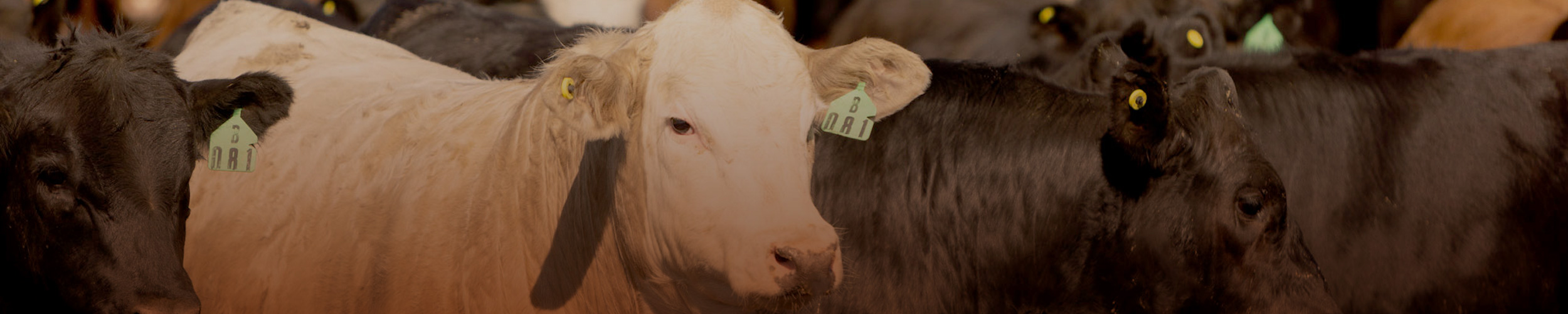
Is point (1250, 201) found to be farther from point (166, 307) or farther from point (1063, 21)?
point (1063, 21)

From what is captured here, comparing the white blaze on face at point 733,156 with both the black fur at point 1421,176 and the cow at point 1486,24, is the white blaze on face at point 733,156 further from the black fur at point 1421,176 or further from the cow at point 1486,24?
the cow at point 1486,24

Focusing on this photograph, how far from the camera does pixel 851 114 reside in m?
2.45

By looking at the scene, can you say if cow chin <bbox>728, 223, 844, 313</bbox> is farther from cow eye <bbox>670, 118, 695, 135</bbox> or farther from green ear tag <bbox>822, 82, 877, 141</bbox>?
green ear tag <bbox>822, 82, 877, 141</bbox>

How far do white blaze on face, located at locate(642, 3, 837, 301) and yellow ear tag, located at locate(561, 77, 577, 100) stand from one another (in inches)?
5.3

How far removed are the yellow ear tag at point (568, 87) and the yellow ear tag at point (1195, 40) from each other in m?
3.30

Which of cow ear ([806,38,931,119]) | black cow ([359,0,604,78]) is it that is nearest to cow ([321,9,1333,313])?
cow ear ([806,38,931,119])

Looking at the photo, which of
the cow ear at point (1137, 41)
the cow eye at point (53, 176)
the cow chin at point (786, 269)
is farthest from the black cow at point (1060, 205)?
the cow eye at point (53, 176)

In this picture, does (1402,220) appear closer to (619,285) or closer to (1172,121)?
(1172,121)

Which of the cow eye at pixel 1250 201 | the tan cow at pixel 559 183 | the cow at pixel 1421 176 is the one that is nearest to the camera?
the tan cow at pixel 559 183

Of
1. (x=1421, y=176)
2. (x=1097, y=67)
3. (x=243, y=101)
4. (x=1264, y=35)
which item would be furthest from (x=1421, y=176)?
(x=243, y=101)

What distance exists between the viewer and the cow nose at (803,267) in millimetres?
1979

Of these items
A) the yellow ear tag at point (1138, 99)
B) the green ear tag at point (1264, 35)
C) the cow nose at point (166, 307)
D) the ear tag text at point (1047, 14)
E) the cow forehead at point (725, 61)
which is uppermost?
the cow forehead at point (725, 61)

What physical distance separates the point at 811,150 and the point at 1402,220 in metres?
2.27

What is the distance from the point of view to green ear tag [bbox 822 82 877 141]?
2.43 m
